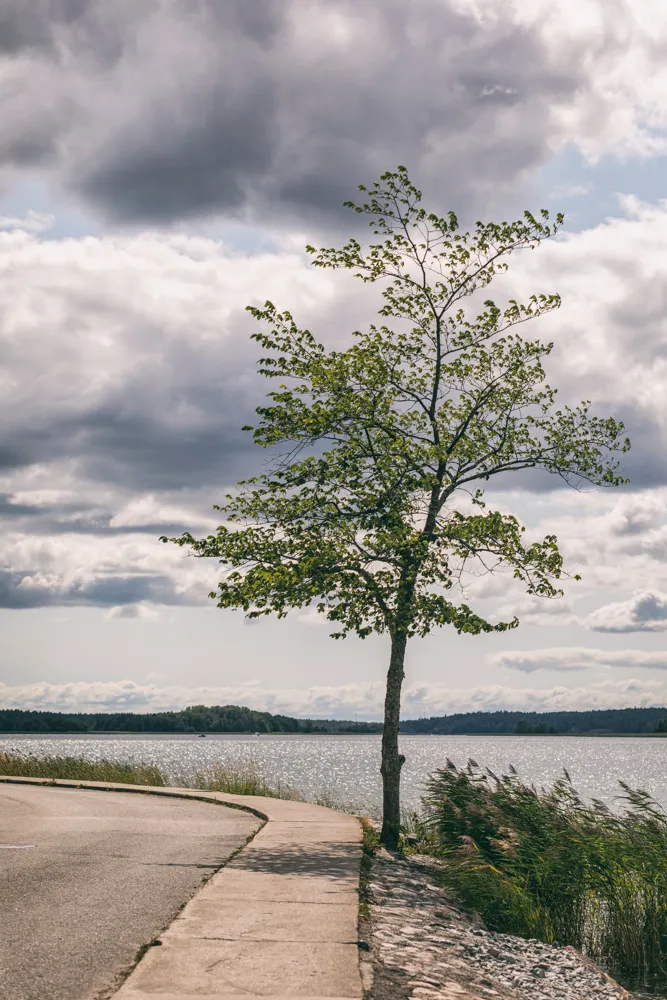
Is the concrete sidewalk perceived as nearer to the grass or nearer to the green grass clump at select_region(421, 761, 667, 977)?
the green grass clump at select_region(421, 761, 667, 977)

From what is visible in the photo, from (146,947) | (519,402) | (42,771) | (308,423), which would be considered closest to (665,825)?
(519,402)

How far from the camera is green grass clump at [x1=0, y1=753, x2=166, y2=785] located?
31566mm

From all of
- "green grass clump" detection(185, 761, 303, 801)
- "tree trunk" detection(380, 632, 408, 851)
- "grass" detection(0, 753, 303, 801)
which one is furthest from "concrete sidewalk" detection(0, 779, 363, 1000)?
"grass" detection(0, 753, 303, 801)

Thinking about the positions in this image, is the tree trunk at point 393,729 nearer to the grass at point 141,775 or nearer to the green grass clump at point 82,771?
the grass at point 141,775

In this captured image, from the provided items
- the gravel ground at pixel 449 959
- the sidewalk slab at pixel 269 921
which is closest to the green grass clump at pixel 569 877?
the gravel ground at pixel 449 959

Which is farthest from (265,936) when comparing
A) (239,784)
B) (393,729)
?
(239,784)

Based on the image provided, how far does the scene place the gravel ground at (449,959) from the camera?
8453 mm

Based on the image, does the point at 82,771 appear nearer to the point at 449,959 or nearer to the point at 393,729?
the point at 393,729

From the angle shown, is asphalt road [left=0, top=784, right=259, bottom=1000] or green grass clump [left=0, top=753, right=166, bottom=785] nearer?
asphalt road [left=0, top=784, right=259, bottom=1000]

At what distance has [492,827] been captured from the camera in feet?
54.5

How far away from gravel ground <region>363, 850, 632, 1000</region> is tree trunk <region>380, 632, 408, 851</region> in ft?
11.7

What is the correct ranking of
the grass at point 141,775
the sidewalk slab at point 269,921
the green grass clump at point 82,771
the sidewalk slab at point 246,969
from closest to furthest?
the sidewalk slab at point 246,969, the sidewalk slab at point 269,921, the grass at point 141,775, the green grass clump at point 82,771

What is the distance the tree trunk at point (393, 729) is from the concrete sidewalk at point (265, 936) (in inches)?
112

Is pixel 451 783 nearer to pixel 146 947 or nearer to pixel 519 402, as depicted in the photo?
pixel 519 402
